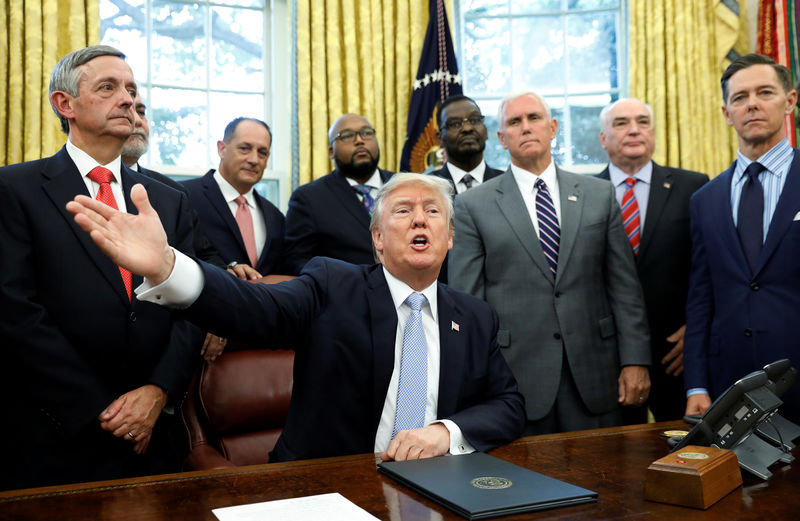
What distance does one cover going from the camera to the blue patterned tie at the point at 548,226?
2.76 meters

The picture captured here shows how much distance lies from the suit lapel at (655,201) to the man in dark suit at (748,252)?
332 mm

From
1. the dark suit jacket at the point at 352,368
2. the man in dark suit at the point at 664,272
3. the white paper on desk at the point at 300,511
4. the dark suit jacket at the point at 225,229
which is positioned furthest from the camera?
the dark suit jacket at the point at 225,229

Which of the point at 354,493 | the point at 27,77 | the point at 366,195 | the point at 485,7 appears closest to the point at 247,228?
the point at 366,195

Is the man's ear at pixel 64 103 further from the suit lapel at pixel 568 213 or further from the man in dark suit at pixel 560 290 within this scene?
the suit lapel at pixel 568 213

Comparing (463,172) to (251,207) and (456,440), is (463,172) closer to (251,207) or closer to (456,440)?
(251,207)

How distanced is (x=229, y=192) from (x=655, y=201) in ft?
6.85

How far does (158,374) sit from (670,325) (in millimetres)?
2110

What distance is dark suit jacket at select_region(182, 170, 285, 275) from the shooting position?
3.51 meters

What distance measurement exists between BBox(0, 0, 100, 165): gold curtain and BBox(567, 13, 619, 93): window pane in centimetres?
380

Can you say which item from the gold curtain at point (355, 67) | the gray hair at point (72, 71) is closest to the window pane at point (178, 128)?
the gold curtain at point (355, 67)

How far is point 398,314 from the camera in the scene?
6.74 ft

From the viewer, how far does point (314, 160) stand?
5.20 metres

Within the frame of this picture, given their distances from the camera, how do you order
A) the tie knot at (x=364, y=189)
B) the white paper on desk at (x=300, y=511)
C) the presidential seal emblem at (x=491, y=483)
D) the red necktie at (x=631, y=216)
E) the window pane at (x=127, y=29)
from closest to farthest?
1. the white paper on desk at (x=300, y=511)
2. the presidential seal emblem at (x=491, y=483)
3. the red necktie at (x=631, y=216)
4. the tie knot at (x=364, y=189)
5. the window pane at (x=127, y=29)

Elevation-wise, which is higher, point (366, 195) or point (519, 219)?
point (366, 195)
